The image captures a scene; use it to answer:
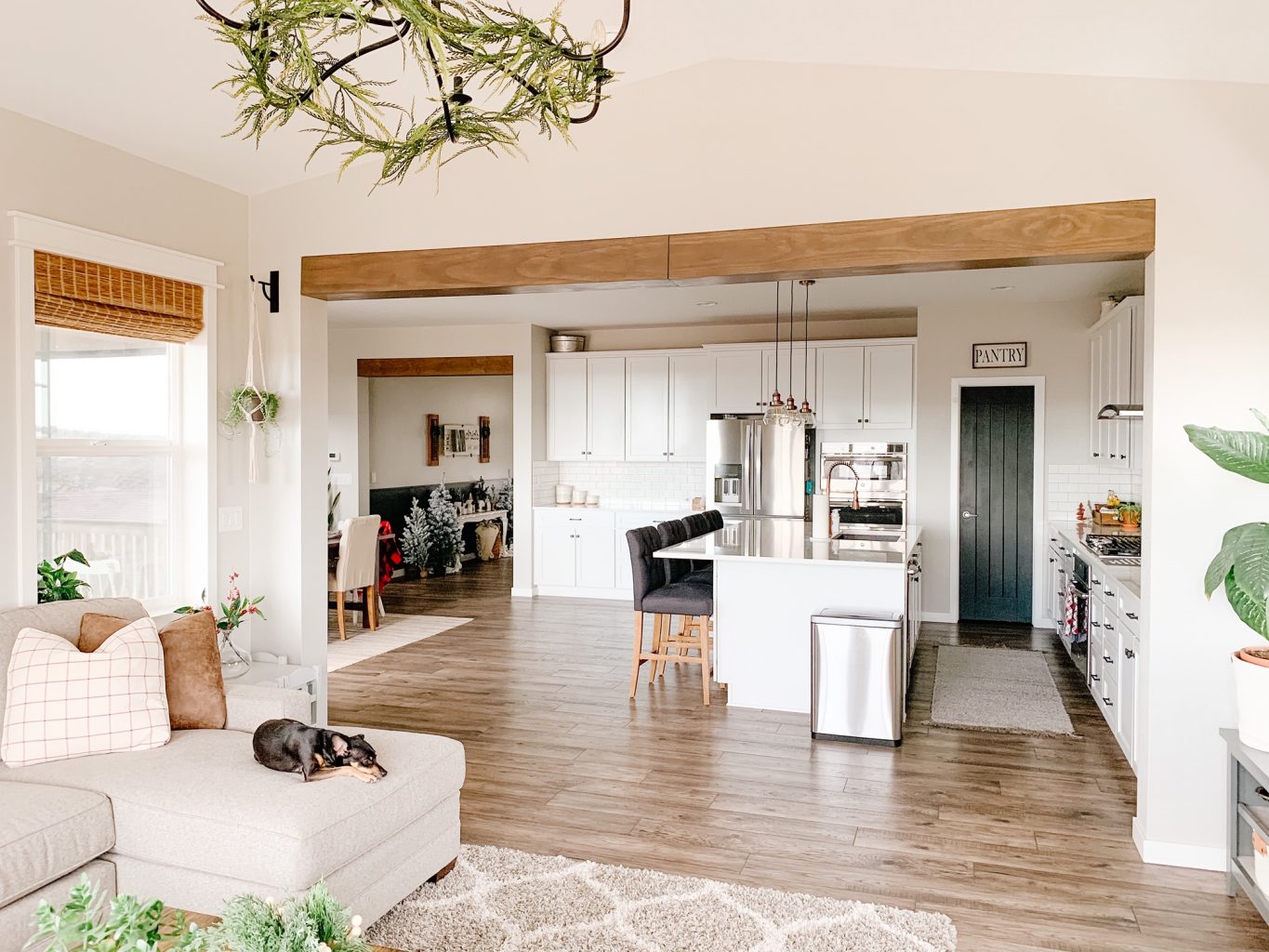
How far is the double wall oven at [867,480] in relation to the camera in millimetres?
8133

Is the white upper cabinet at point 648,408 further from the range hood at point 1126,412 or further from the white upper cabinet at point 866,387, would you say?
the range hood at point 1126,412

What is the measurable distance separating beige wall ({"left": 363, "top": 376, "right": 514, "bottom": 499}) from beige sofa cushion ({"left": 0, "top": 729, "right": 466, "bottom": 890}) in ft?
25.5

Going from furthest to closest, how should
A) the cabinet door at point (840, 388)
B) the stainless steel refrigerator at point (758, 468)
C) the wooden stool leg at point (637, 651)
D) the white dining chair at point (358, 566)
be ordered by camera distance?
the stainless steel refrigerator at point (758, 468) < the cabinet door at point (840, 388) < the white dining chair at point (358, 566) < the wooden stool leg at point (637, 651)

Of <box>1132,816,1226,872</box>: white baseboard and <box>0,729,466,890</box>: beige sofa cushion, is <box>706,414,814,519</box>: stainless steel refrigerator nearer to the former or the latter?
<box>1132,816,1226,872</box>: white baseboard

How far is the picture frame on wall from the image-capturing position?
11.9 metres

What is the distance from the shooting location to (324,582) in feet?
15.8

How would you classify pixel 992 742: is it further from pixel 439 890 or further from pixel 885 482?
pixel 885 482

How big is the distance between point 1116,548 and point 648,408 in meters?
4.72

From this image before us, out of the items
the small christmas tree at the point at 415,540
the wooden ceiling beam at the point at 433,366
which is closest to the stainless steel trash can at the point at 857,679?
the wooden ceiling beam at the point at 433,366

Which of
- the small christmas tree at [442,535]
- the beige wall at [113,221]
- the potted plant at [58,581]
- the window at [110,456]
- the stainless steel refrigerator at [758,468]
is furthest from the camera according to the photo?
the small christmas tree at [442,535]

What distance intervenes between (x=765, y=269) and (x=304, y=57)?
98.1 inches

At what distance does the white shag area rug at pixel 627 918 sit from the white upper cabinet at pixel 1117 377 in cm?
345

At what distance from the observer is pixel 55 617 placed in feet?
10.8

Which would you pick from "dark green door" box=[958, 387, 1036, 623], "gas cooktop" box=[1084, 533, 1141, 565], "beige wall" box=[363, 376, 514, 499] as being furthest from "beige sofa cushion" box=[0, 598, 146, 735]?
"beige wall" box=[363, 376, 514, 499]
